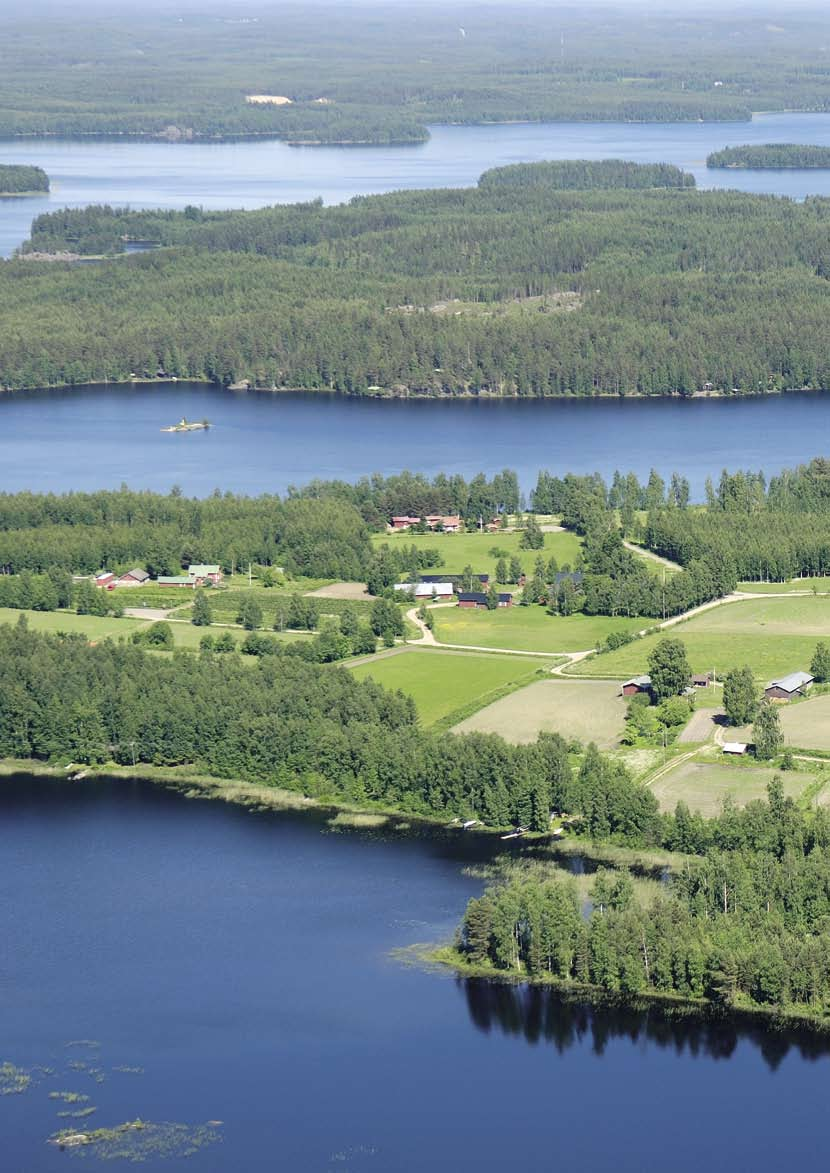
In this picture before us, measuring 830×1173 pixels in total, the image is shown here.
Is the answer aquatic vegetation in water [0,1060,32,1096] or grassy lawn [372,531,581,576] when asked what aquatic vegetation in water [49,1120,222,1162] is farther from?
grassy lawn [372,531,581,576]

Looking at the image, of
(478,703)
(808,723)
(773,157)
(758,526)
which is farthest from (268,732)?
(773,157)

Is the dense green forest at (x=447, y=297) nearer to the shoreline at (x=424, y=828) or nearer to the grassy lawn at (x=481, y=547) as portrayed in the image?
the grassy lawn at (x=481, y=547)

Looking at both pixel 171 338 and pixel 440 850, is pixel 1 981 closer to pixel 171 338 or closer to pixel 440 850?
pixel 440 850

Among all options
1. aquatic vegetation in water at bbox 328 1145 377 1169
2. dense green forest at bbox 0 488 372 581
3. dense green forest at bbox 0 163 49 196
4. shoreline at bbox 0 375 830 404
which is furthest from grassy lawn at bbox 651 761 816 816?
dense green forest at bbox 0 163 49 196

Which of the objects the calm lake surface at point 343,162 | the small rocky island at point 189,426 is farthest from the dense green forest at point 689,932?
the calm lake surface at point 343,162

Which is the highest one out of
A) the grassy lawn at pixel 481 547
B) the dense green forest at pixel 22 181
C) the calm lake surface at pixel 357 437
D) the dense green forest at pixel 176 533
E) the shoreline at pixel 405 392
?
the dense green forest at pixel 22 181

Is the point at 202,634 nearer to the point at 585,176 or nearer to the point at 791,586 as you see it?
the point at 791,586

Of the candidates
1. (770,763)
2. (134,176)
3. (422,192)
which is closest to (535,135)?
(134,176)
